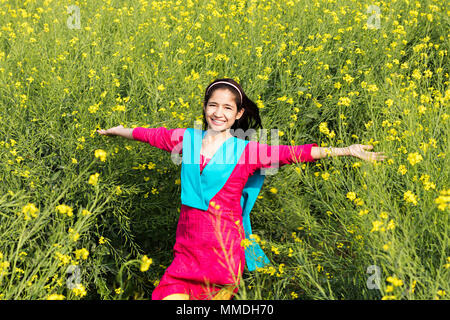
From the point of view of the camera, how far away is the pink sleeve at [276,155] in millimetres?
1899

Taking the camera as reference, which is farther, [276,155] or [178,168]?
[178,168]

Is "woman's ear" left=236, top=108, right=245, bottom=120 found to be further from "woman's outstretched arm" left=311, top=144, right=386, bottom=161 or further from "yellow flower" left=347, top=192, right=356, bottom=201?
"yellow flower" left=347, top=192, right=356, bottom=201

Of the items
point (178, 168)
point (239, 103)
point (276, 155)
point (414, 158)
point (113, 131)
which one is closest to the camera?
point (414, 158)

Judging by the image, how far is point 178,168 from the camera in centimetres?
254

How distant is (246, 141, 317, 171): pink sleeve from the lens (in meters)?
1.90

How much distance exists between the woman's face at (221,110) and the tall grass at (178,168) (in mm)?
418

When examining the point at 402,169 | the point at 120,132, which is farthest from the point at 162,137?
the point at 402,169

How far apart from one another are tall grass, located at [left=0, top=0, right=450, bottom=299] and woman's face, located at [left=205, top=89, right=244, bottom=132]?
42cm

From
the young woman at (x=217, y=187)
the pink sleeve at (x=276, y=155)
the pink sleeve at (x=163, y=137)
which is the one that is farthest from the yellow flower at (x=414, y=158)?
the pink sleeve at (x=163, y=137)

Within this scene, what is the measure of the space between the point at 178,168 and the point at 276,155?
780 mm

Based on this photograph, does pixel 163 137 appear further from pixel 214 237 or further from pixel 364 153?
pixel 364 153
